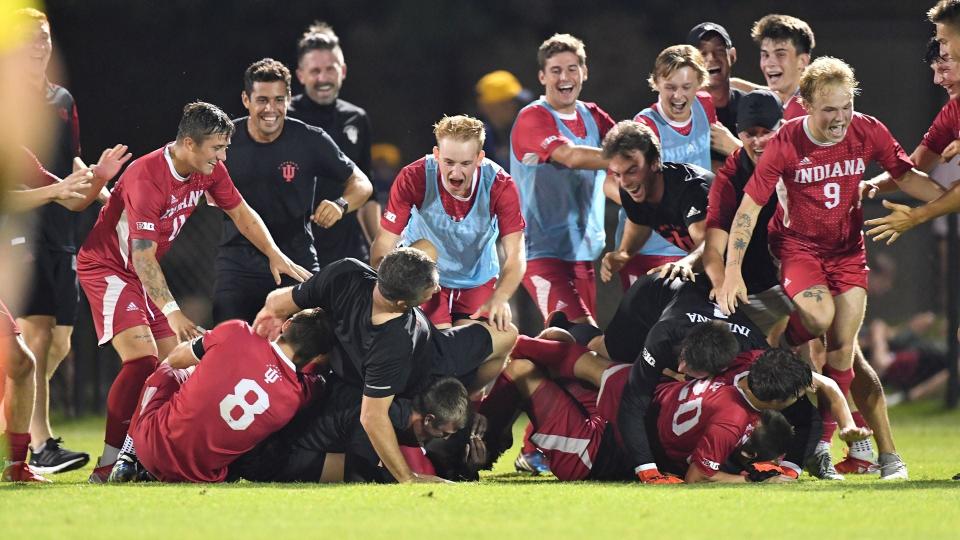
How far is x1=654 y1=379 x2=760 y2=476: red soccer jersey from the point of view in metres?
7.25

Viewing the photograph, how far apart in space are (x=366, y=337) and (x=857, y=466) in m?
2.76

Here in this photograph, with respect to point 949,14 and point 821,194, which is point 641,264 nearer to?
point 821,194

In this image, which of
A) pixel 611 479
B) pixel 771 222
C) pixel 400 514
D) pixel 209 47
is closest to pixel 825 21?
pixel 209 47

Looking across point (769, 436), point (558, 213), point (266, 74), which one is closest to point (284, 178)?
point (266, 74)

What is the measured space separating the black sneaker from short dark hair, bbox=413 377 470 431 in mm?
2362

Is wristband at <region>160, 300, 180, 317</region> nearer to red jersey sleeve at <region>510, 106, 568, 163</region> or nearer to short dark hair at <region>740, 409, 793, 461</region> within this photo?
red jersey sleeve at <region>510, 106, 568, 163</region>

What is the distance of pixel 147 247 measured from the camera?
8.09 metres

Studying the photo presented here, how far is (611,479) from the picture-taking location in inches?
305

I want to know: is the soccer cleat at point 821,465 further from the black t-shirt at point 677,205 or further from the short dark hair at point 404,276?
the short dark hair at point 404,276

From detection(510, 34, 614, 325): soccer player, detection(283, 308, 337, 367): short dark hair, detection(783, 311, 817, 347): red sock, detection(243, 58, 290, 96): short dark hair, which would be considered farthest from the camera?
detection(510, 34, 614, 325): soccer player

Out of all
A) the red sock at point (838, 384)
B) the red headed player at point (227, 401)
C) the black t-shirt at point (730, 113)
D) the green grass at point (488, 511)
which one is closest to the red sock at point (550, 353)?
the green grass at point (488, 511)

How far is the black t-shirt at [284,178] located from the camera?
9.17 meters

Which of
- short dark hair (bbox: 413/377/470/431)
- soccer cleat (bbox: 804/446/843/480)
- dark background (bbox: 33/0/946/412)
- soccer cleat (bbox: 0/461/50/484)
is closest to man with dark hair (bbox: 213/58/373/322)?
soccer cleat (bbox: 0/461/50/484)

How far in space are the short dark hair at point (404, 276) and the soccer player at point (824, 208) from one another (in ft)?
5.15
